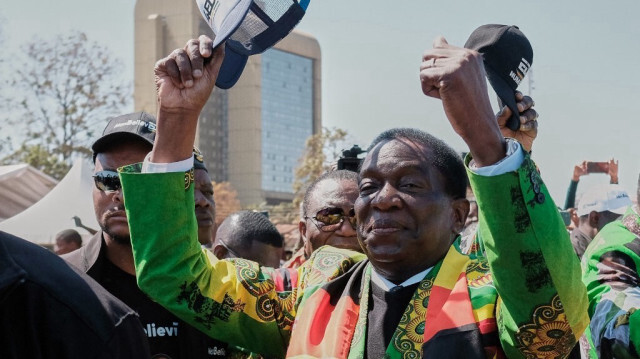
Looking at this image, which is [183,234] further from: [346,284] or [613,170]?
[613,170]

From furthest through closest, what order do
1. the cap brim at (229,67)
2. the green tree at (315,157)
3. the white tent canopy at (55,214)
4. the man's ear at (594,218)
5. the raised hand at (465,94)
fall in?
the green tree at (315,157) < the white tent canopy at (55,214) < the man's ear at (594,218) < the cap brim at (229,67) < the raised hand at (465,94)

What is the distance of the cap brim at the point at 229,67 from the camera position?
2965 millimetres

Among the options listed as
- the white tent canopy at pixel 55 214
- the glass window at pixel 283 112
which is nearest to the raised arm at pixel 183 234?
the white tent canopy at pixel 55 214

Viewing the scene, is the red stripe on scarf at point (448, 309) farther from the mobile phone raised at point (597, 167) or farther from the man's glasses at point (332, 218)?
the mobile phone raised at point (597, 167)

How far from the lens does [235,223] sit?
613cm

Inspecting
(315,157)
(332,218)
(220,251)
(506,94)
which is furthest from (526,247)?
(315,157)

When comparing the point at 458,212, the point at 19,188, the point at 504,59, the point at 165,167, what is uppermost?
the point at 504,59

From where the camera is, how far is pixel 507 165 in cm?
237

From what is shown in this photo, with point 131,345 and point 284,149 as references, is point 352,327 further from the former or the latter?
point 284,149

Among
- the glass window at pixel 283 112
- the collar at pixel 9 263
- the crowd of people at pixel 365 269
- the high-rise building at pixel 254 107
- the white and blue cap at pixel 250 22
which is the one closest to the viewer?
the collar at pixel 9 263

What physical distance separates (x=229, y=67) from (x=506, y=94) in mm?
925

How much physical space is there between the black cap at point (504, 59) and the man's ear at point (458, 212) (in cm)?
30

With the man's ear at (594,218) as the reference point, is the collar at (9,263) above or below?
above

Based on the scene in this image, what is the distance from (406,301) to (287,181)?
281ft
